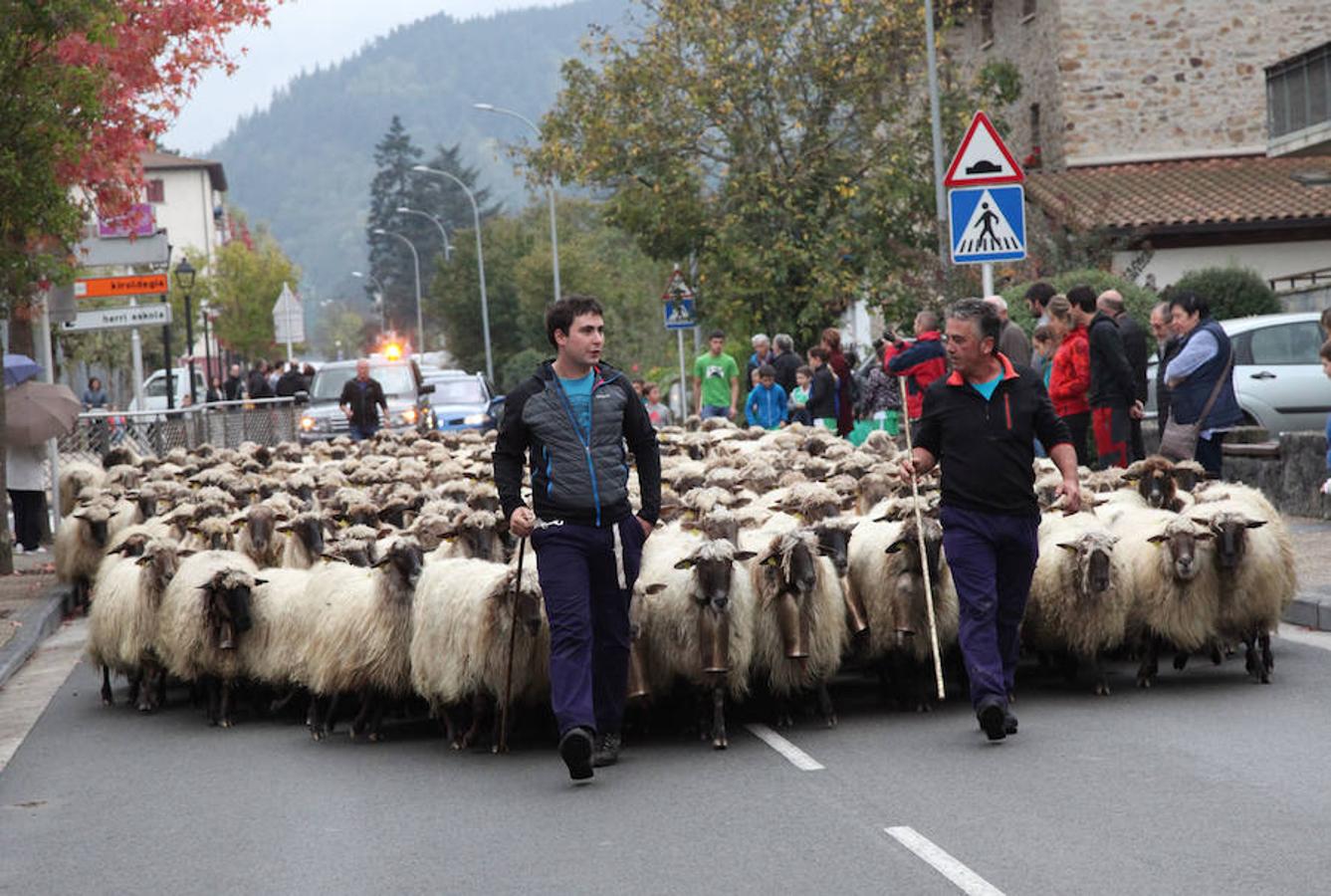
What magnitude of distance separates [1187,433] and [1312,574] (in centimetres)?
151

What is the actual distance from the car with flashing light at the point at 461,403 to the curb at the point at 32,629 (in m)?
15.6

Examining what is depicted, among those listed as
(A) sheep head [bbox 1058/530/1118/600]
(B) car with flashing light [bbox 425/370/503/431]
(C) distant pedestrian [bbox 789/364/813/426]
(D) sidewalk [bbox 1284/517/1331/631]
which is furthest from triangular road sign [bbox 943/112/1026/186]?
(B) car with flashing light [bbox 425/370/503/431]

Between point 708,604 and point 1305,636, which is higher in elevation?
point 708,604

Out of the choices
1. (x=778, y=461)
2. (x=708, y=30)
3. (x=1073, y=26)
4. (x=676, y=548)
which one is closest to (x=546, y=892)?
(x=676, y=548)

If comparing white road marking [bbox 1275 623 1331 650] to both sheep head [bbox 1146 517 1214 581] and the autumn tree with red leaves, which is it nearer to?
sheep head [bbox 1146 517 1214 581]

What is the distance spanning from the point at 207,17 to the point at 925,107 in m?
17.9

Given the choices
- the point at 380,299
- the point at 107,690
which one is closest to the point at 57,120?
the point at 107,690

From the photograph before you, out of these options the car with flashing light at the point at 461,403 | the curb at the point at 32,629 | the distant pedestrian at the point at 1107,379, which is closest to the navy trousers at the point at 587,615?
the curb at the point at 32,629

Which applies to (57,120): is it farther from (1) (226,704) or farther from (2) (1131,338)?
(2) (1131,338)

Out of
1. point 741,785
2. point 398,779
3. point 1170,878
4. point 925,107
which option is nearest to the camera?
point 1170,878

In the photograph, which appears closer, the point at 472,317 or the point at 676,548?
the point at 676,548

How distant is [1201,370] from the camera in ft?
47.6

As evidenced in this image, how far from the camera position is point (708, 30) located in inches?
1400

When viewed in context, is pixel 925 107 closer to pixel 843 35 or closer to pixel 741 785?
pixel 843 35
